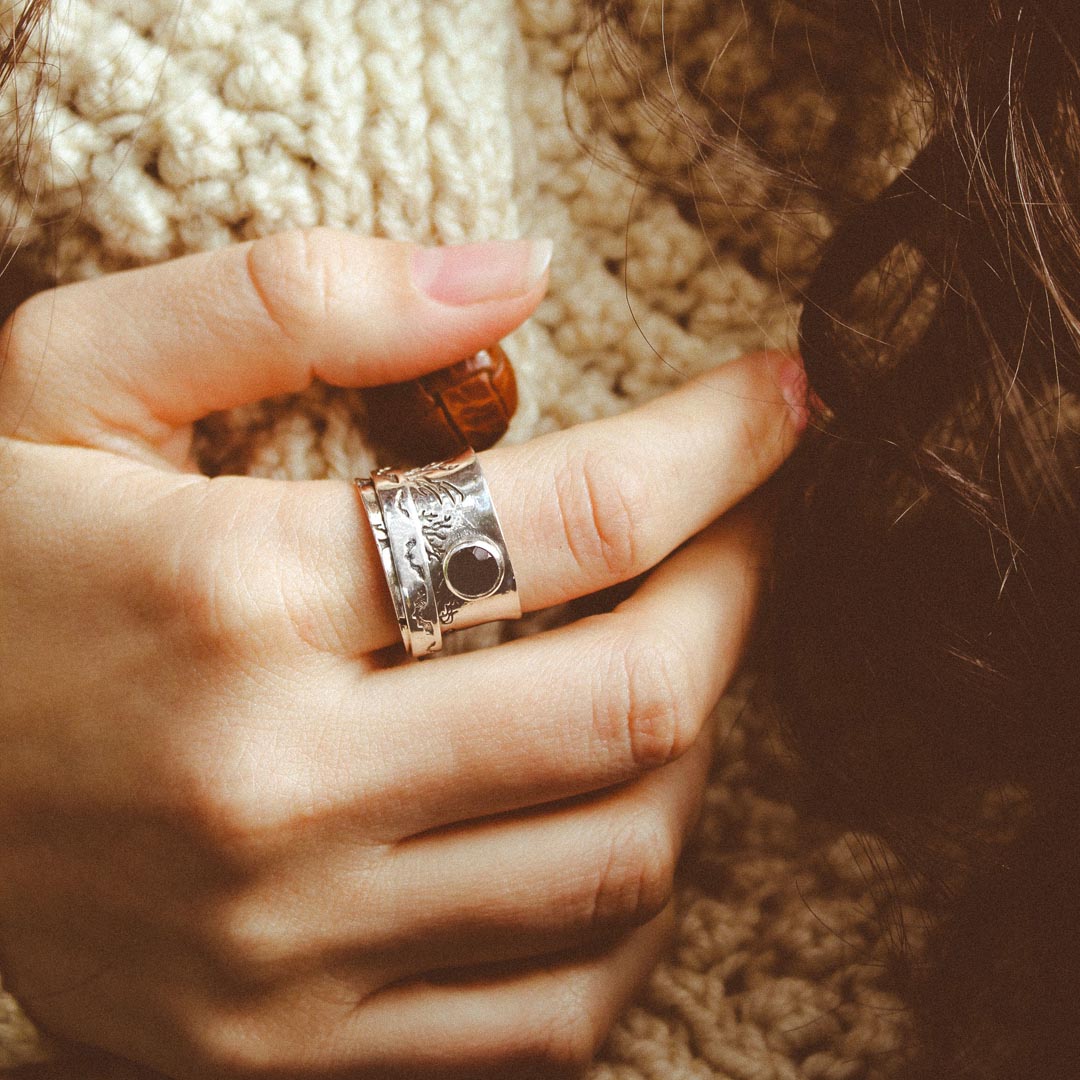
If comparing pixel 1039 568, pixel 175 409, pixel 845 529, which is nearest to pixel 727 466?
pixel 845 529

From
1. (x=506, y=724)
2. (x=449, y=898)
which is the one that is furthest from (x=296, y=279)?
(x=449, y=898)

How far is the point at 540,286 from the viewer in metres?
0.57

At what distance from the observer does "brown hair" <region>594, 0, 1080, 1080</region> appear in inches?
17.9

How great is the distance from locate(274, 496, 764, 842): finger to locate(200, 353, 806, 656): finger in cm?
4

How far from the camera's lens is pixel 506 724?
1.83 ft

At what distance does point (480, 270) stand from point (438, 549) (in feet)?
0.64

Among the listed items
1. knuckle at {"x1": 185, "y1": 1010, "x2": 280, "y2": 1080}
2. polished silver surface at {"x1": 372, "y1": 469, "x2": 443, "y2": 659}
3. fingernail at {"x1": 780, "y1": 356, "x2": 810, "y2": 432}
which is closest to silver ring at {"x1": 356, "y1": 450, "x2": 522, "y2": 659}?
polished silver surface at {"x1": 372, "y1": 469, "x2": 443, "y2": 659}

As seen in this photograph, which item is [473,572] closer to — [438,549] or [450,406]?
[438,549]

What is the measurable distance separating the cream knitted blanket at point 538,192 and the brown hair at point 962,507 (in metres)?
0.04

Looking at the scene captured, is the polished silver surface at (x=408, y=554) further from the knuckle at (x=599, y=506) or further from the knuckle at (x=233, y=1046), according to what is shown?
the knuckle at (x=233, y=1046)

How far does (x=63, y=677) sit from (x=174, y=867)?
16 cm

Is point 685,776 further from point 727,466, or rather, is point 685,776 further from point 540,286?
point 540,286

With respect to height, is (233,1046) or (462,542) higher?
(462,542)

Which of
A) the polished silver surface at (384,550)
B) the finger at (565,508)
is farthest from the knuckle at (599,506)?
the polished silver surface at (384,550)
